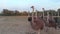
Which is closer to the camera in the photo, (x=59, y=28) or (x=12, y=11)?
(x=59, y=28)

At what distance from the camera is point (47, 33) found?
9.23 m

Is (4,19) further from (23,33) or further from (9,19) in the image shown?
(23,33)

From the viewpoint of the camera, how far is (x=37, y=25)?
322 inches

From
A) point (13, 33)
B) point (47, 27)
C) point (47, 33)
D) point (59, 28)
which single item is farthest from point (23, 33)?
point (59, 28)

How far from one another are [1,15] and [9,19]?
80 centimetres

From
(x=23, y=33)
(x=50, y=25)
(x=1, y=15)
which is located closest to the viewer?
(x=23, y=33)

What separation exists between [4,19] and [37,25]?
7.85m

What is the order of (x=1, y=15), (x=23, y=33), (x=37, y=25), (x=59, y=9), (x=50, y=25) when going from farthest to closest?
(x=1, y=15) < (x=59, y=9) < (x=50, y=25) < (x=23, y=33) < (x=37, y=25)

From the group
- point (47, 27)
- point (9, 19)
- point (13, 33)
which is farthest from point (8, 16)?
point (13, 33)

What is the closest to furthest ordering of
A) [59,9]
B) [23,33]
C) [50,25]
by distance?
[23,33] < [50,25] < [59,9]

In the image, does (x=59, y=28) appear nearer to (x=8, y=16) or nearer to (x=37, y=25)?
(x=37, y=25)

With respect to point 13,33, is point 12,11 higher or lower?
higher

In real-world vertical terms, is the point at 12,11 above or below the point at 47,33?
above

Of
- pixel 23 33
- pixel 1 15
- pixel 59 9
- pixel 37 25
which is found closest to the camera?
pixel 37 25
